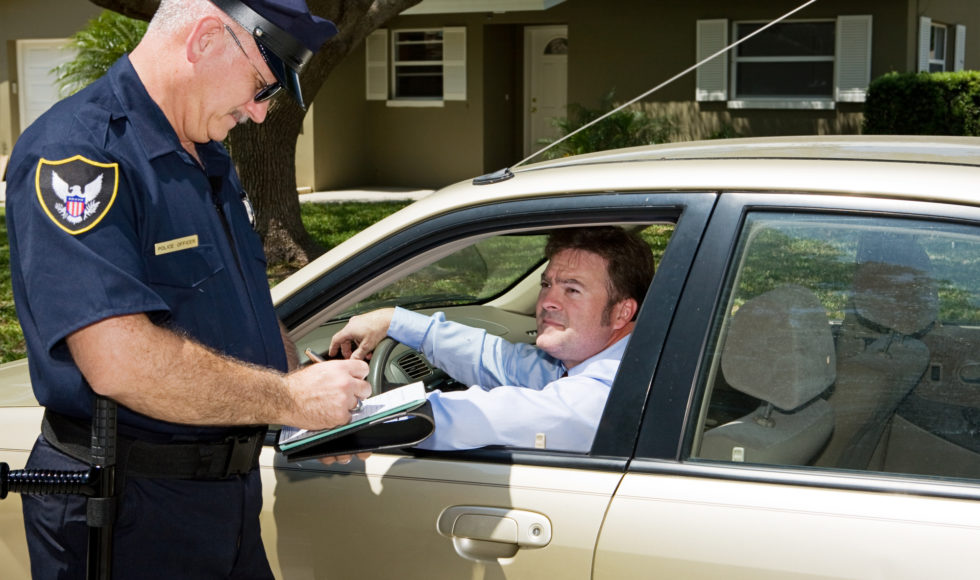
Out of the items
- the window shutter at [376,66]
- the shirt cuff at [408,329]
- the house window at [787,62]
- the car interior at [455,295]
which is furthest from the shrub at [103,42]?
the shirt cuff at [408,329]

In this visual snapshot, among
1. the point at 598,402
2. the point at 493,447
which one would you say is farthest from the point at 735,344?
the point at 493,447

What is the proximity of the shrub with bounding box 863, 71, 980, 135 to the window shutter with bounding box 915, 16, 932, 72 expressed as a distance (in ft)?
2.88

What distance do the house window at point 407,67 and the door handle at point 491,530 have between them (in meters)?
14.9

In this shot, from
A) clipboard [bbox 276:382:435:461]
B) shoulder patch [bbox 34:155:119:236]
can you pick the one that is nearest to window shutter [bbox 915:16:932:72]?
clipboard [bbox 276:382:435:461]

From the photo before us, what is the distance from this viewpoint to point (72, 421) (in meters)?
2.05

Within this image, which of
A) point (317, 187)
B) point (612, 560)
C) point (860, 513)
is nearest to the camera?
point (860, 513)

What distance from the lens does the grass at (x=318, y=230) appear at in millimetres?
7416

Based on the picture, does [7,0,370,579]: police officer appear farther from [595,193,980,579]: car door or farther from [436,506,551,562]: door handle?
[595,193,980,579]: car door

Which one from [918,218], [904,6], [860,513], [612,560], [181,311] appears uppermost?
[904,6]

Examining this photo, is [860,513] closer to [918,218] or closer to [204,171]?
[918,218]

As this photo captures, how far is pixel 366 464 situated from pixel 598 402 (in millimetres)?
502

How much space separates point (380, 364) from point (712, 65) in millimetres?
12855

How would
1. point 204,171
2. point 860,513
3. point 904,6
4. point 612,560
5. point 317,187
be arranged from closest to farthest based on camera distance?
point 860,513 → point 612,560 → point 204,171 → point 904,6 → point 317,187

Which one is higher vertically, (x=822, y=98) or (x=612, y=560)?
(x=822, y=98)
